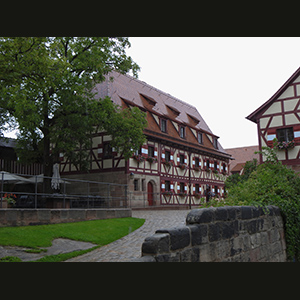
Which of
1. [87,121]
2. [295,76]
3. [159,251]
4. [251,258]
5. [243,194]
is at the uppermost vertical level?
[295,76]

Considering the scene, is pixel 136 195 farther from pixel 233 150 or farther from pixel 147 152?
pixel 233 150

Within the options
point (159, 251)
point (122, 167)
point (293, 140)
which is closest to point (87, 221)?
point (159, 251)

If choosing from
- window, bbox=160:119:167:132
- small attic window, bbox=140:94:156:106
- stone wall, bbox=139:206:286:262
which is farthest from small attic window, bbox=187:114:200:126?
stone wall, bbox=139:206:286:262

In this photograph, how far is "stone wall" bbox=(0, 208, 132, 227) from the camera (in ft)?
33.3

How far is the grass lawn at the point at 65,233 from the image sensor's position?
29.2ft

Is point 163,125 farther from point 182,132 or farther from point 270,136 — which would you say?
point 270,136

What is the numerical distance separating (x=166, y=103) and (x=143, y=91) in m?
3.49

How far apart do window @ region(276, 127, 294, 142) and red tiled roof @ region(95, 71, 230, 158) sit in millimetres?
8868

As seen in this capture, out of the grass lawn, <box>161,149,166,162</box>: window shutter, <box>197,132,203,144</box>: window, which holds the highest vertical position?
<box>197,132,203,144</box>: window

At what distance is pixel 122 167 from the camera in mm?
25234

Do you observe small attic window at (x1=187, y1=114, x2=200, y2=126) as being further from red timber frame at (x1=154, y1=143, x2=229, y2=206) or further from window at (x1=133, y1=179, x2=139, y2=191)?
window at (x1=133, y1=179, x2=139, y2=191)

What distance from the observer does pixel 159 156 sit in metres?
28.7

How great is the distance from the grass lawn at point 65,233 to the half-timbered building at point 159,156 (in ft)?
37.0

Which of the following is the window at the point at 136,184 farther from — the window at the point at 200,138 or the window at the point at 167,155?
the window at the point at 200,138
